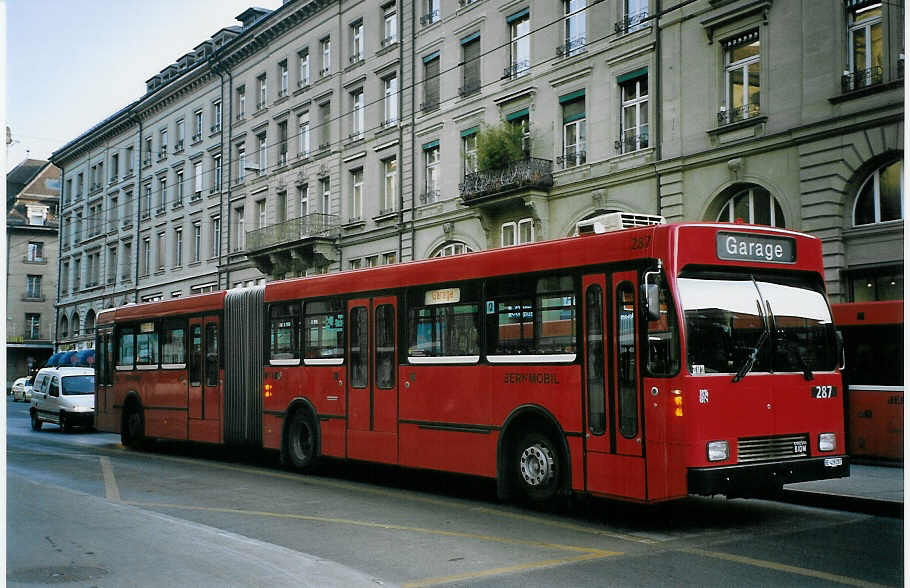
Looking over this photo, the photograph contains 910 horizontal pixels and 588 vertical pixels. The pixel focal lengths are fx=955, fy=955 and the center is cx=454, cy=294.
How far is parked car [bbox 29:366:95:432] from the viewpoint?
1097 inches

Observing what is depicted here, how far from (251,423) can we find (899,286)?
13.0m

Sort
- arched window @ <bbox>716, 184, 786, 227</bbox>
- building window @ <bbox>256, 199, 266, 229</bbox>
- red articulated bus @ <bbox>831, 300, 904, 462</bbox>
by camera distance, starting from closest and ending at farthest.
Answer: red articulated bus @ <bbox>831, 300, 904, 462</bbox>
arched window @ <bbox>716, 184, 786, 227</bbox>
building window @ <bbox>256, 199, 266, 229</bbox>

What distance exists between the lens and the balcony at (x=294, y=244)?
38188 mm

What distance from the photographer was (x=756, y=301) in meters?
9.58

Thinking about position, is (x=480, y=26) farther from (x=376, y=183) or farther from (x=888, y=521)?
(x=888, y=521)

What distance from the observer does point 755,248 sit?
980 centimetres

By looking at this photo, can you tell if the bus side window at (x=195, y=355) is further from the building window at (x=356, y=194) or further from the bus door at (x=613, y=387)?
the building window at (x=356, y=194)

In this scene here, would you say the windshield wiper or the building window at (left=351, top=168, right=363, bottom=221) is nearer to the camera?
the windshield wiper

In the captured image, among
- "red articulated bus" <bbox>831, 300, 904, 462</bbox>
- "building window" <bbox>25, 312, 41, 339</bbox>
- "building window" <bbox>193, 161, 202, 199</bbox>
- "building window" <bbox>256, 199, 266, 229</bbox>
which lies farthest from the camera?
"building window" <bbox>25, 312, 41, 339</bbox>

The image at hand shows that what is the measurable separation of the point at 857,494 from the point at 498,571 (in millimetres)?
5622

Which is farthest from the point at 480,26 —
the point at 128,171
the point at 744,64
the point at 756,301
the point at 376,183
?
the point at 128,171

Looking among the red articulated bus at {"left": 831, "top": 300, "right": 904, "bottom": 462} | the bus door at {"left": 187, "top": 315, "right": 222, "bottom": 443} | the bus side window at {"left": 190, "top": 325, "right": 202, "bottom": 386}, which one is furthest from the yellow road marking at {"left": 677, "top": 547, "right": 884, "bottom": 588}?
the bus side window at {"left": 190, "top": 325, "right": 202, "bottom": 386}

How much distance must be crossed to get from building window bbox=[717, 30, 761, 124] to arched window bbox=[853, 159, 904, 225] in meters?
3.41

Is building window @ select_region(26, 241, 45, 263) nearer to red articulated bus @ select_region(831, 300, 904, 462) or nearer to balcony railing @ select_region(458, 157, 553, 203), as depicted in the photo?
balcony railing @ select_region(458, 157, 553, 203)
